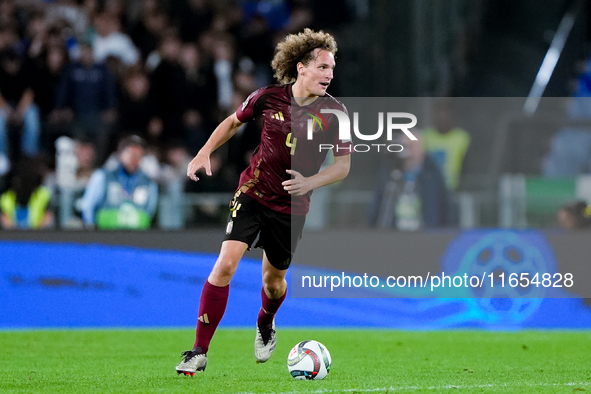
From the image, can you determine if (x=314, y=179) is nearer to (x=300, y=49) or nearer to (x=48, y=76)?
(x=300, y=49)

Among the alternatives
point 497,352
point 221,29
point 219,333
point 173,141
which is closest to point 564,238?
point 497,352

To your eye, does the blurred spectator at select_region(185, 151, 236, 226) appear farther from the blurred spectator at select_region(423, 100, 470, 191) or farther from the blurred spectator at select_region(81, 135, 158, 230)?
the blurred spectator at select_region(423, 100, 470, 191)

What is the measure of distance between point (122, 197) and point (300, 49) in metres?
4.44

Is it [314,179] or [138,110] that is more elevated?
[138,110]

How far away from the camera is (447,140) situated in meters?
10.7

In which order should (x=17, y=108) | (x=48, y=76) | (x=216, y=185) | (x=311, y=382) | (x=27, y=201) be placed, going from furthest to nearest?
(x=48, y=76), (x=17, y=108), (x=216, y=185), (x=27, y=201), (x=311, y=382)

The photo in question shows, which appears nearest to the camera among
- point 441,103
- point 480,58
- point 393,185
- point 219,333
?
point 219,333

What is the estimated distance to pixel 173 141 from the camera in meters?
11.8

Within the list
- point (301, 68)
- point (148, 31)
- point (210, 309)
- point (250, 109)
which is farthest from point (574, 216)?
point (148, 31)

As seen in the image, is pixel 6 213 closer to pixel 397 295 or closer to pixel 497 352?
pixel 397 295

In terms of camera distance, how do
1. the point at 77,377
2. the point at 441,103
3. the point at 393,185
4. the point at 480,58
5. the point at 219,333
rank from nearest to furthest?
the point at 77,377, the point at 219,333, the point at 393,185, the point at 441,103, the point at 480,58

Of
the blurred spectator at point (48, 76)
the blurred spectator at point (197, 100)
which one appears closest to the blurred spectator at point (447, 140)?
the blurred spectator at point (197, 100)

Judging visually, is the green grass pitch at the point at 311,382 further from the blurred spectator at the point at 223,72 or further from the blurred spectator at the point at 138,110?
the blurred spectator at the point at 223,72

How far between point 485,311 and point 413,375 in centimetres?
363
